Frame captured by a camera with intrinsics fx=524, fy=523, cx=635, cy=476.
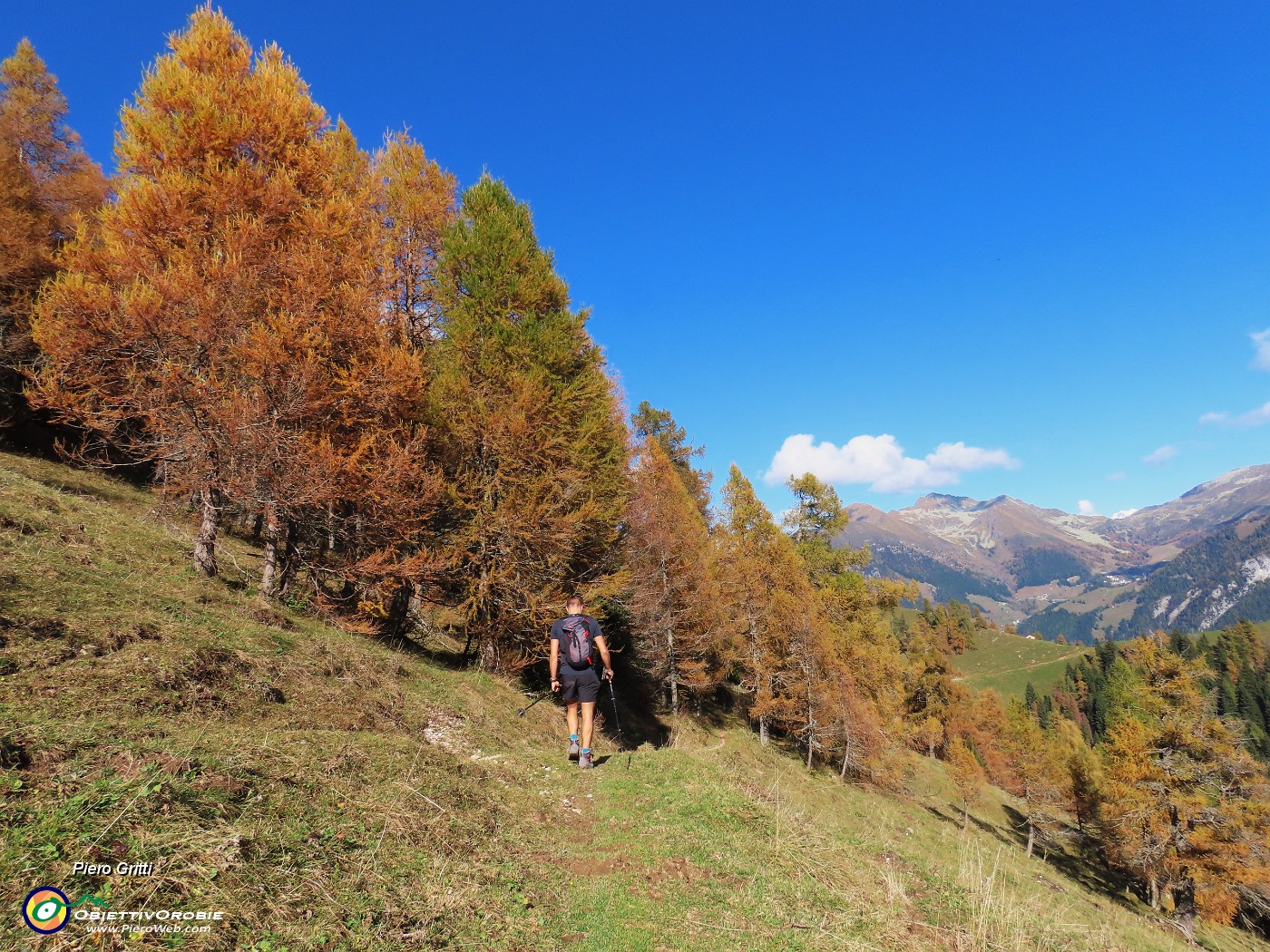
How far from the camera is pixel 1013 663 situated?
168250 mm

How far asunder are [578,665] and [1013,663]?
208723 millimetres

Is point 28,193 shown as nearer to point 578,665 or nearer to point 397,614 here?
point 397,614

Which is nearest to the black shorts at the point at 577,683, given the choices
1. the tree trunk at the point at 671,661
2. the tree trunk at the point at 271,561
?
the tree trunk at the point at 271,561

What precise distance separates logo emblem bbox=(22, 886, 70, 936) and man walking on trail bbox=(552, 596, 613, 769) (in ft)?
21.3

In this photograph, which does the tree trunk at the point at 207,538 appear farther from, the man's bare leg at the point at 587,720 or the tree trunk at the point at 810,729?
the tree trunk at the point at 810,729

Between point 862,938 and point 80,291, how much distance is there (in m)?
16.7

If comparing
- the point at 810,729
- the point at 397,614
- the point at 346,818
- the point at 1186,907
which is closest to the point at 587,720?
the point at 346,818

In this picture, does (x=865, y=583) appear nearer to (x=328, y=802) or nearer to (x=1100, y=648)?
(x=328, y=802)

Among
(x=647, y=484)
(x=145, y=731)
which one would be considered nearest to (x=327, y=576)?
(x=145, y=731)

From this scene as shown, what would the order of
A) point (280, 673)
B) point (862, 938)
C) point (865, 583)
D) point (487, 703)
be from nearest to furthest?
1. point (862, 938)
2. point (280, 673)
3. point (487, 703)
4. point (865, 583)

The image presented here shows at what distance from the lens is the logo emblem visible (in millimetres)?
2807

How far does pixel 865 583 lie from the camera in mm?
34938

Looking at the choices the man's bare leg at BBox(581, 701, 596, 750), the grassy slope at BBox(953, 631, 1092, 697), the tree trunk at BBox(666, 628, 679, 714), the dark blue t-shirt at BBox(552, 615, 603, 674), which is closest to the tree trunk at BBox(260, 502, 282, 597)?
the dark blue t-shirt at BBox(552, 615, 603, 674)

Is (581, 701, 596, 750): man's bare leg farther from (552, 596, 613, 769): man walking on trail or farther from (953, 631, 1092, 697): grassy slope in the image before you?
(953, 631, 1092, 697): grassy slope
